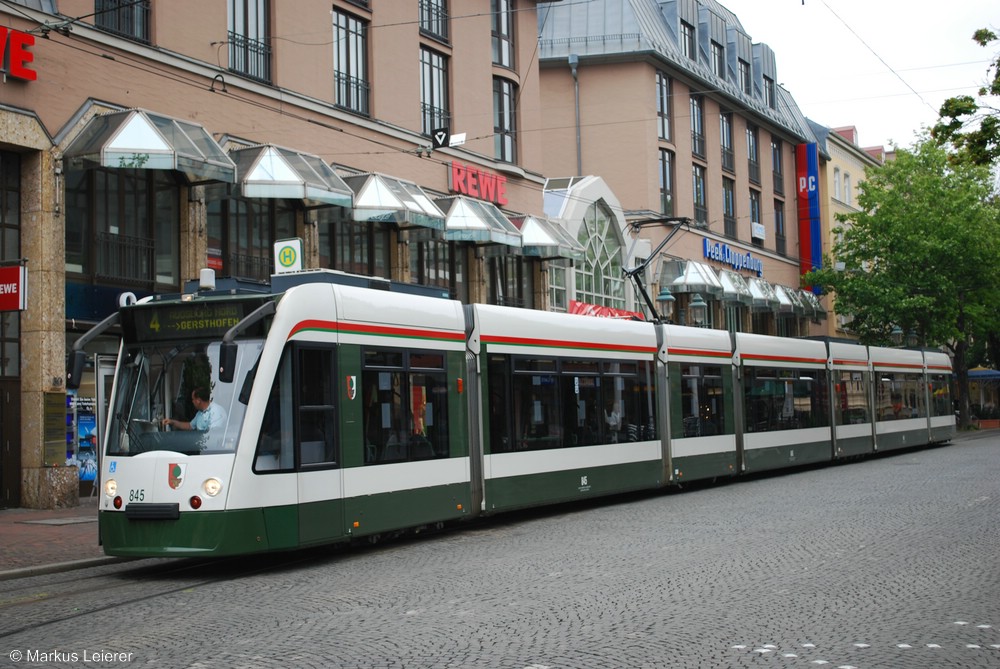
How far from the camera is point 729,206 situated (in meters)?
49.5

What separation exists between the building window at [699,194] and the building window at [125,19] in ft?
92.9

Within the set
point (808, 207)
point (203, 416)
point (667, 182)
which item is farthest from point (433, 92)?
point (808, 207)

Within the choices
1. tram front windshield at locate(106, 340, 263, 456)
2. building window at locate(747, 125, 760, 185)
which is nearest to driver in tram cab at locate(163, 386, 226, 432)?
tram front windshield at locate(106, 340, 263, 456)

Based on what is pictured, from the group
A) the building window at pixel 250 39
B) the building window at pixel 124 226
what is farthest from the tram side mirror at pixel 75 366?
the building window at pixel 250 39

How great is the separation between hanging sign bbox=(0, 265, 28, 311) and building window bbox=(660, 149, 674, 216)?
33476 mm

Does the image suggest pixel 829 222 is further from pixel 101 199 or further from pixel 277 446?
pixel 277 446

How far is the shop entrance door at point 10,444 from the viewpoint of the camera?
1858 cm

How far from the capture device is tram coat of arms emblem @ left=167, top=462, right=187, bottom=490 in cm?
1116

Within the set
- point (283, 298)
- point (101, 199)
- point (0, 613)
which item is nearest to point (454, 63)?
point (101, 199)

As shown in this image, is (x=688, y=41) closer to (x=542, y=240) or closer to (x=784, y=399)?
(x=542, y=240)

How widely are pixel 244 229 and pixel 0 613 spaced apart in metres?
14.8

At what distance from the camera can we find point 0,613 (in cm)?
938

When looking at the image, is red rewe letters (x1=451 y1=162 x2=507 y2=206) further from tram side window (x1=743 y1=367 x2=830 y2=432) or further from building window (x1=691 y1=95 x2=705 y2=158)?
building window (x1=691 y1=95 x2=705 y2=158)

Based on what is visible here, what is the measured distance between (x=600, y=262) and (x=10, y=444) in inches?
905
